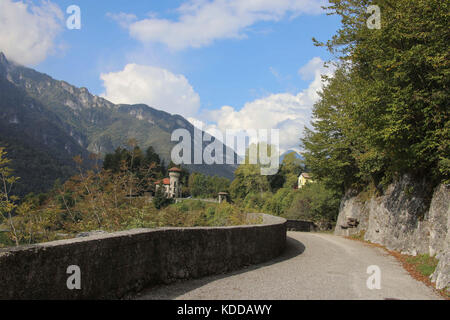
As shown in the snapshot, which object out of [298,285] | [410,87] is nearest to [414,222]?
[410,87]

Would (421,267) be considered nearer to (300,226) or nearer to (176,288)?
(176,288)

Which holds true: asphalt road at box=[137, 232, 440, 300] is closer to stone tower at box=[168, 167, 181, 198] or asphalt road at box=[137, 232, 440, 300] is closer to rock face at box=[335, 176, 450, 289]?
rock face at box=[335, 176, 450, 289]

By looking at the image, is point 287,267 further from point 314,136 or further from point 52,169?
point 52,169

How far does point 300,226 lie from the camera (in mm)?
32344

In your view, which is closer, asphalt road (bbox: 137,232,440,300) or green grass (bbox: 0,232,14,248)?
asphalt road (bbox: 137,232,440,300)

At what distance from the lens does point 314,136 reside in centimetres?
2664

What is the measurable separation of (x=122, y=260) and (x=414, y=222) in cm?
1158

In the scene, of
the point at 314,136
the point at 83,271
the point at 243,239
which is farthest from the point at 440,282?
the point at 314,136

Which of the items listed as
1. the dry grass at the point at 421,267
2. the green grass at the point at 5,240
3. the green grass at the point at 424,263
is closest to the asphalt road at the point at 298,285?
the dry grass at the point at 421,267

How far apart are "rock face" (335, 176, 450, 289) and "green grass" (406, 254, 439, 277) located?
200 mm

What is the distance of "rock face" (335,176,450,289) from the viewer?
955 cm

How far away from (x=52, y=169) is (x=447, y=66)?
5324 inches

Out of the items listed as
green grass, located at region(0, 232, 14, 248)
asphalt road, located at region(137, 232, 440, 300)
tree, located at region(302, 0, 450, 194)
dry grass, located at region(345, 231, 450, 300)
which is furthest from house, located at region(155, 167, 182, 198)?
asphalt road, located at region(137, 232, 440, 300)

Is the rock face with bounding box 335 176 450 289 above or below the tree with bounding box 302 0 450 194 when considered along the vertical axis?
below
